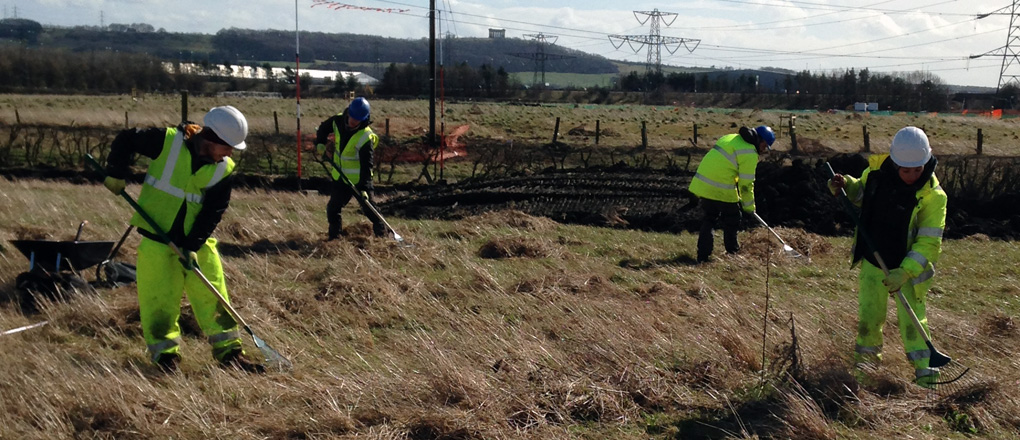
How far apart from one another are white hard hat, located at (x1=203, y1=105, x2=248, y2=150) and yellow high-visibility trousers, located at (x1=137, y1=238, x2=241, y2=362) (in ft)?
2.55

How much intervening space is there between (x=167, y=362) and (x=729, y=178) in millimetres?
6911

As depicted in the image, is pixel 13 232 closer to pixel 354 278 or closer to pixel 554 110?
pixel 354 278

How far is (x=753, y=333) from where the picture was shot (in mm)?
6840

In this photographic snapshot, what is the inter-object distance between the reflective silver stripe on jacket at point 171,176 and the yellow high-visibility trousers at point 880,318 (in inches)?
180

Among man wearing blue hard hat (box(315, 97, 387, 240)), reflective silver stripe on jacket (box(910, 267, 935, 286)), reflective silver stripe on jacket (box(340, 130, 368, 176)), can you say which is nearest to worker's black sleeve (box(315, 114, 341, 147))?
man wearing blue hard hat (box(315, 97, 387, 240))

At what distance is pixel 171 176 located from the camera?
578 cm

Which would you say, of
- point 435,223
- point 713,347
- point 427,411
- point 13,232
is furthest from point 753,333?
point 13,232

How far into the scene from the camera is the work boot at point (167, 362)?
5.70 metres

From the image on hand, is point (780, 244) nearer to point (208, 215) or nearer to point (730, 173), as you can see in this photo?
point (730, 173)

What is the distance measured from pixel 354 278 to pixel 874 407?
4.68 metres

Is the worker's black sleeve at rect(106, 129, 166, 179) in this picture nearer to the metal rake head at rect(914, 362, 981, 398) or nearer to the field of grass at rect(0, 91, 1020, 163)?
the metal rake head at rect(914, 362, 981, 398)

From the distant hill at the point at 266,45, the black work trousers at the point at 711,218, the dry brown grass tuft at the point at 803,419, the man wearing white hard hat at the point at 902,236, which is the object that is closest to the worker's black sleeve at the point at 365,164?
the black work trousers at the point at 711,218

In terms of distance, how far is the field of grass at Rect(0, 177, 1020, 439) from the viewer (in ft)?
16.0

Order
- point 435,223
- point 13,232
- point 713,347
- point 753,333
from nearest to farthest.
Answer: point 713,347 < point 753,333 < point 13,232 < point 435,223
